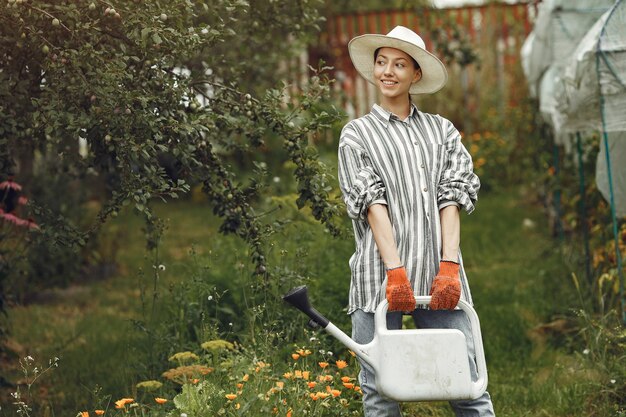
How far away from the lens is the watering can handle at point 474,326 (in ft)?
9.80

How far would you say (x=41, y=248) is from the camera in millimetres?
6637

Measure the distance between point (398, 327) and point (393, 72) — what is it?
81 cm

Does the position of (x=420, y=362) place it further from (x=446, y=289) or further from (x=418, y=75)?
(x=418, y=75)

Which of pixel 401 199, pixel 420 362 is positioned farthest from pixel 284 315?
pixel 420 362

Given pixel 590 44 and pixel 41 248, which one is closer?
pixel 590 44

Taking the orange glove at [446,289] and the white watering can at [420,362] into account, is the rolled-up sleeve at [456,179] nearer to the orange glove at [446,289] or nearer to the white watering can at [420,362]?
the orange glove at [446,289]

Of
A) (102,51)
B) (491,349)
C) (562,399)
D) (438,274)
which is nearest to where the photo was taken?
(438,274)

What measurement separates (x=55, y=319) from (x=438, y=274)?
3.68 m

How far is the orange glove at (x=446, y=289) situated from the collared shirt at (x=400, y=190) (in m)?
0.10

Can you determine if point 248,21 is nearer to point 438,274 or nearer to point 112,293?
point 438,274

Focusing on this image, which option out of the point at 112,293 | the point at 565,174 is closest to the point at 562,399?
the point at 565,174

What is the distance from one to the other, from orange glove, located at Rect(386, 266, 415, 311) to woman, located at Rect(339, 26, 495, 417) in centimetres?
7

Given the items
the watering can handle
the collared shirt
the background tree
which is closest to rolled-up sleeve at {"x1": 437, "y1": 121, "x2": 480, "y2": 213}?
the collared shirt

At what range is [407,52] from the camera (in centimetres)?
324
